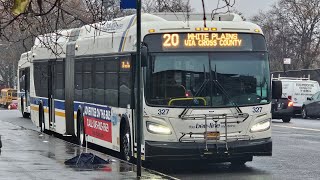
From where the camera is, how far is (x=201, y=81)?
1612cm

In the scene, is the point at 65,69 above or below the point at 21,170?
above

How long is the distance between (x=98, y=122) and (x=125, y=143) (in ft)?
8.41

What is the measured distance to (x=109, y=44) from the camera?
18.9 metres

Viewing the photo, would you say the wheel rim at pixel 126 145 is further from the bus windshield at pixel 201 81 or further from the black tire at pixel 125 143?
the bus windshield at pixel 201 81

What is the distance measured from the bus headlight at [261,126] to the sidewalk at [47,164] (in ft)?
7.27

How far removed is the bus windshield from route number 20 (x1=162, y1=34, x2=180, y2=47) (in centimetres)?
18

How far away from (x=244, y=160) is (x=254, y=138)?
1.28 metres

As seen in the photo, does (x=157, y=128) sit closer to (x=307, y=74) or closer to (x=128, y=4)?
(x=128, y=4)

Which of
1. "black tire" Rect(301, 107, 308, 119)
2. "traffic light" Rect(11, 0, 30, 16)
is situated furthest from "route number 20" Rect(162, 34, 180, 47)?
"black tire" Rect(301, 107, 308, 119)

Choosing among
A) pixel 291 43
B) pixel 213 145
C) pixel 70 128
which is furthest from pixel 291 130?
pixel 291 43

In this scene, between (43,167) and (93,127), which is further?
(93,127)

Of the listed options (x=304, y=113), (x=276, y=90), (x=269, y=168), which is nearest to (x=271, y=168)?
(x=269, y=168)

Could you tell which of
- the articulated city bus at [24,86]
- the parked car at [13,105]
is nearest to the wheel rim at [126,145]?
the articulated city bus at [24,86]

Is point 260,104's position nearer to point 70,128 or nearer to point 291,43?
point 70,128
